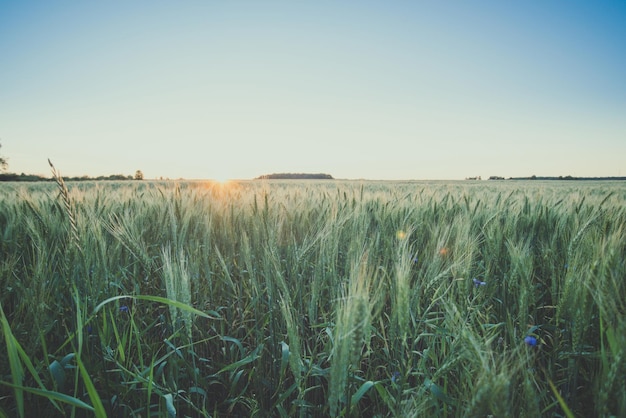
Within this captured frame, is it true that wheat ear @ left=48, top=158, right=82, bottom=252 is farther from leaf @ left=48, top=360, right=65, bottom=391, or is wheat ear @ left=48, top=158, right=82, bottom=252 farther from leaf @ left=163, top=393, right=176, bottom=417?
leaf @ left=163, top=393, right=176, bottom=417

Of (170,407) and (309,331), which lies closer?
(170,407)

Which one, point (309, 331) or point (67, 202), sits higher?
point (67, 202)

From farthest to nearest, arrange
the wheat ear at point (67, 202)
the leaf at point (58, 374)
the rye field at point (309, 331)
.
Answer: the leaf at point (58, 374) < the wheat ear at point (67, 202) < the rye field at point (309, 331)

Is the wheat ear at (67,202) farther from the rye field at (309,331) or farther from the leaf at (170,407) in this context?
the leaf at (170,407)

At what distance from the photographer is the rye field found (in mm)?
746

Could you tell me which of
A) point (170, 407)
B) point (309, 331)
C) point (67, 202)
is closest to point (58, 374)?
point (170, 407)

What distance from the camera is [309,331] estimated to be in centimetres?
156

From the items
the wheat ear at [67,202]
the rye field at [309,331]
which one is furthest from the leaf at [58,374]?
the wheat ear at [67,202]

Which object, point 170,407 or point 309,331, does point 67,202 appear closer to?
point 170,407

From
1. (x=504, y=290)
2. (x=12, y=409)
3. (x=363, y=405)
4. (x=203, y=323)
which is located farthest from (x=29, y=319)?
(x=504, y=290)

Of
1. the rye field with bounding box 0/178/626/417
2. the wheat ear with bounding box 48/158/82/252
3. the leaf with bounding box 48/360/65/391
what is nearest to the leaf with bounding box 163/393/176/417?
the rye field with bounding box 0/178/626/417

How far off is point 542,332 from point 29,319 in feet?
7.70

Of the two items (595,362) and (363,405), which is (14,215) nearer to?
(363,405)

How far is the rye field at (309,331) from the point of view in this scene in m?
0.75
